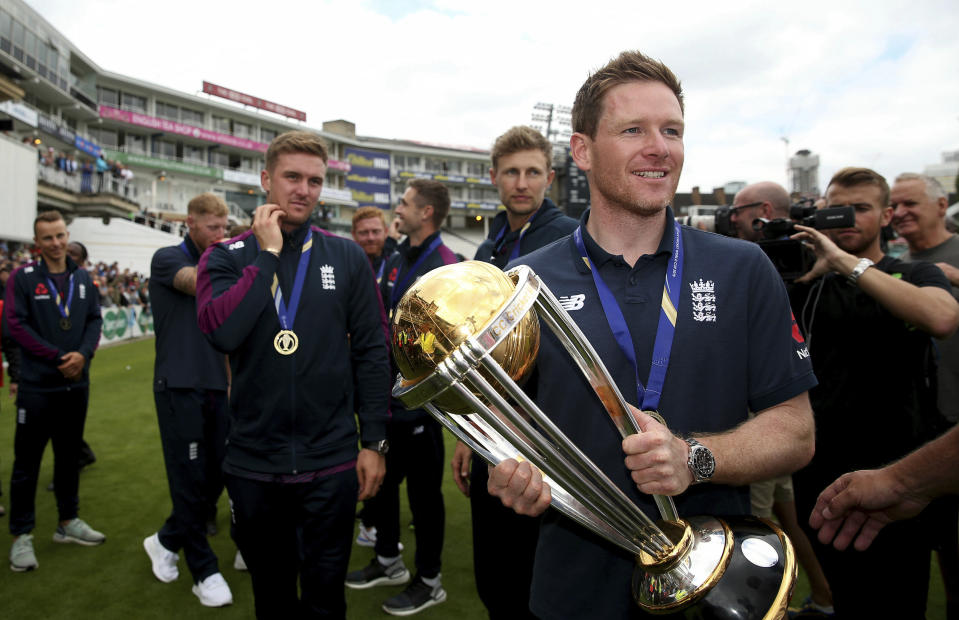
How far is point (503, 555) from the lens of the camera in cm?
268

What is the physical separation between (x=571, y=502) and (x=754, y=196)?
297 centimetres

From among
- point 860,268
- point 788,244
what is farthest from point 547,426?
point 788,244

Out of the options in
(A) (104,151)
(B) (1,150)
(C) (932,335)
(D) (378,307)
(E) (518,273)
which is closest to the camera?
(E) (518,273)

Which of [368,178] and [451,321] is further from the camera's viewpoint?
[368,178]

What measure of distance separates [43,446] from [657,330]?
463 cm

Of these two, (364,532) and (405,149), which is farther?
(405,149)

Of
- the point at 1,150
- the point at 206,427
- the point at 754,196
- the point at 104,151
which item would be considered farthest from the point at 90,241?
the point at 754,196

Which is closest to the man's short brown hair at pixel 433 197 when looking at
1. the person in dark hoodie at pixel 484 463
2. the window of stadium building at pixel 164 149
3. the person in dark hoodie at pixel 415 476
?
the person in dark hoodie at pixel 415 476

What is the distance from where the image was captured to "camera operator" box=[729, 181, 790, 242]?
3.48 metres

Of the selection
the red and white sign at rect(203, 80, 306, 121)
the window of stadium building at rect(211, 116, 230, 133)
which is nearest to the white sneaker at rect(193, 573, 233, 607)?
→ the window of stadium building at rect(211, 116, 230, 133)

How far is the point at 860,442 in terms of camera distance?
2605 millimetres

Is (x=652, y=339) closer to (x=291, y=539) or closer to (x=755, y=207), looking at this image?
(x=291, y=539)

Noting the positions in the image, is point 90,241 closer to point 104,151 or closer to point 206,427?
point 104,151

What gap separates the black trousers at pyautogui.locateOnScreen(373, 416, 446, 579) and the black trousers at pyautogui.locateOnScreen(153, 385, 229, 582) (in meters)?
1.10
